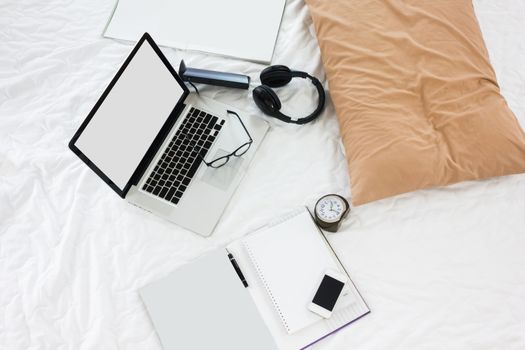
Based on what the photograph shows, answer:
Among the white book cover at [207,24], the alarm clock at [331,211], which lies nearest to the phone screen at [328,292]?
the alarm clock at [331,211]

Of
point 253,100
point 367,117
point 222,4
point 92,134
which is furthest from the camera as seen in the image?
point 222,4

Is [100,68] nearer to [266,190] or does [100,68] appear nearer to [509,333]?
[266,190]

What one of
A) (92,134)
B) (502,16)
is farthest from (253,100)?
(502,16)

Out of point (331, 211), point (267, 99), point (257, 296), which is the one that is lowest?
point (257, 296)

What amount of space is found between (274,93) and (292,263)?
42 centimetres

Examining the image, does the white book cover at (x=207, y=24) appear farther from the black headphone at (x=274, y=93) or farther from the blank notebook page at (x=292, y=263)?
the blank notebook page at (x=292, y=263)

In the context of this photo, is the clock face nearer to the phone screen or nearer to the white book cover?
the phone screen

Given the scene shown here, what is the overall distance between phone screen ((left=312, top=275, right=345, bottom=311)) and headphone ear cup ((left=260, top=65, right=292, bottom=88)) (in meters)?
0.51

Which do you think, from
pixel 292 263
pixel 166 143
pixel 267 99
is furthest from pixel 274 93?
pixel 292 263

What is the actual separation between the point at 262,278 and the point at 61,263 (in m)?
0.46

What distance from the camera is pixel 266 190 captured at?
43.3 inches

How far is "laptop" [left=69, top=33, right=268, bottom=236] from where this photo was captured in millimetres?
979

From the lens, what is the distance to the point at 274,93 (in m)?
1.12

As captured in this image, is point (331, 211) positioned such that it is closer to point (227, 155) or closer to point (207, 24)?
point (227, 155)
